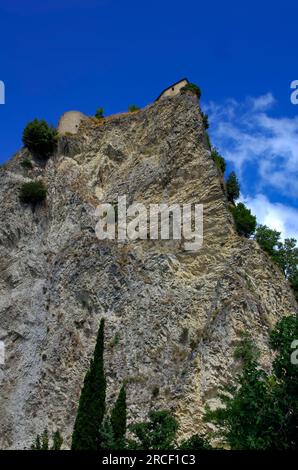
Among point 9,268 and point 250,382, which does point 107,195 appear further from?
point 250,382

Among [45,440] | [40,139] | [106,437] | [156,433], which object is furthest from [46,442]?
[40,139]

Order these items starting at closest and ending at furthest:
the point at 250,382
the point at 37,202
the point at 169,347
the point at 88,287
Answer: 1. the point at 250,382
2. the point at 169,347
3. the point at 88,287
4. the point at 37,202

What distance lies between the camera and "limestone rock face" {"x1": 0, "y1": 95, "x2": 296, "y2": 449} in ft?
90.2

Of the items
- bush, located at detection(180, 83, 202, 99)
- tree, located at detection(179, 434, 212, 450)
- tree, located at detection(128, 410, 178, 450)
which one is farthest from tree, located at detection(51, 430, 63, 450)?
bush, located at detection(180, 83, 202, 99)

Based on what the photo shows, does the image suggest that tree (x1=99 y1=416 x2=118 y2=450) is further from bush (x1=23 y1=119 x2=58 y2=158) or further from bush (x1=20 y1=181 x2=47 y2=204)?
bush (x1=23 y1=119 x2=58 y2=158)

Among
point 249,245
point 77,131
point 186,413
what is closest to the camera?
point 186,413

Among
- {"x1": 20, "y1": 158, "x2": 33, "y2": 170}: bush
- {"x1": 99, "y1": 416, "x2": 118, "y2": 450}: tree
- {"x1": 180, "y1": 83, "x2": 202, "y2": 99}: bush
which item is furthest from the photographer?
{"x1": 20, "y1": 158, "x2": 33, "y2": 170}: bush

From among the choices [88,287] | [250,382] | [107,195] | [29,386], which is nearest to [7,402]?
[29,386]

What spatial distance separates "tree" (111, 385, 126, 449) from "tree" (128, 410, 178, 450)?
9.12 ft

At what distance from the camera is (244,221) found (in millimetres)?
36438

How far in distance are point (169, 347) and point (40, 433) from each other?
7.38m

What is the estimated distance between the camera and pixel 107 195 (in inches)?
1428

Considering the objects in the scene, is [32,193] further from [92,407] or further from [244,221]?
[92,407]

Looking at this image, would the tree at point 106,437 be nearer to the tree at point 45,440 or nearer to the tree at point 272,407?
the tree at point 45,440
